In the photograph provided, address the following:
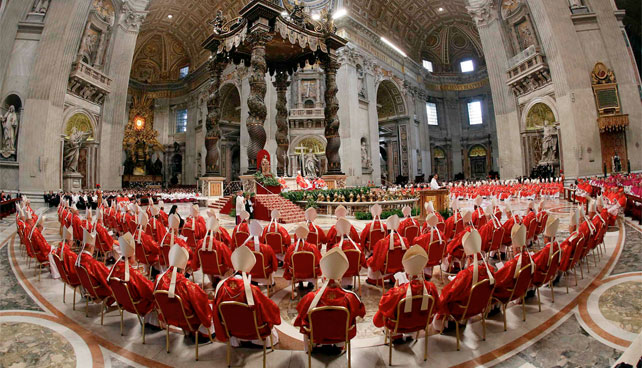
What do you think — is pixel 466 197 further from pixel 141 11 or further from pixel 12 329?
pixel 141 11

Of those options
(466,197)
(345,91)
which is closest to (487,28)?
(345,91)

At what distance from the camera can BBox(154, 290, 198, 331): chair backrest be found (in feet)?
8.16

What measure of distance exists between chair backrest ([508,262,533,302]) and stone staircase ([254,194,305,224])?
7.76 metres

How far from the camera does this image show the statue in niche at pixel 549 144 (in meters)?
18.9

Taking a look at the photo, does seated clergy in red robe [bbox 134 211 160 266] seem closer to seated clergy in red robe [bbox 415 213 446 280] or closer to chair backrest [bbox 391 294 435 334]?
chair backrest [bbox 391 294 435 334]

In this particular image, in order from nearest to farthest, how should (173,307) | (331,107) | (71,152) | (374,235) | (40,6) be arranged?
1. (173,307)
2. (374,235)
3. (331,107)
4. (40,6)
5. (71,152)

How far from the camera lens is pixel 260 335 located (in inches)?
93.0

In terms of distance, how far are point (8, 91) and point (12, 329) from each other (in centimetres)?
1961

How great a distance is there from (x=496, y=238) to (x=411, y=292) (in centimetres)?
331

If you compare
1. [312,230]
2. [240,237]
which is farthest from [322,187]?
[240,237]

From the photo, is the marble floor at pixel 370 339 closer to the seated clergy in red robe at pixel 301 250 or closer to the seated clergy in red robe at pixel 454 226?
the seated clergy in red robe at pixel 301 250

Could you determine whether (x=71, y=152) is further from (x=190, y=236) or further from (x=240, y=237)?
(x=240, y=237)

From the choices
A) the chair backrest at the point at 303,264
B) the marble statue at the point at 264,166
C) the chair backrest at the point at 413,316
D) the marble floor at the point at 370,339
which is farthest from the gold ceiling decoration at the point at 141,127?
the chair backrest at the point at 413,316

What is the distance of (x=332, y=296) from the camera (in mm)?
2275
